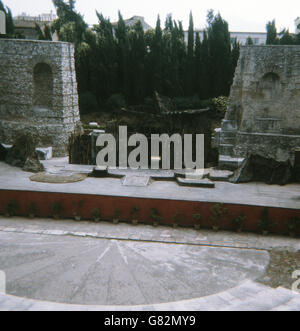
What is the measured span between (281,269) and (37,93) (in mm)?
14285

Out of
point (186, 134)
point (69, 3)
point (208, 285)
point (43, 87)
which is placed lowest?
point (208, 285)

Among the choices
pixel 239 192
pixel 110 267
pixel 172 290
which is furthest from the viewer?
pixel 239 192

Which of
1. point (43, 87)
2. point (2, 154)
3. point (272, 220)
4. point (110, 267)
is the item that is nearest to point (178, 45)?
point (43, 87)

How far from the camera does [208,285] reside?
26.2ft

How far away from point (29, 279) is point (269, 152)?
40.2 ft

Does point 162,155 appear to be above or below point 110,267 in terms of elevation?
above

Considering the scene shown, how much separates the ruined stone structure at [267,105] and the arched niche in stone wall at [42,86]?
863 centimetres

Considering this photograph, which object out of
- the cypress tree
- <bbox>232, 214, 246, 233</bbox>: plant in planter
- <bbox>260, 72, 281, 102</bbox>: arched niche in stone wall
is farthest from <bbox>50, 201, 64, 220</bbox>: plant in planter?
the cypress tree

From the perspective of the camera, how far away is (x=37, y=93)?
61.1ft

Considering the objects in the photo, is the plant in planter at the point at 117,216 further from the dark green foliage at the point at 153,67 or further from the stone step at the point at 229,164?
the dark green foliage at the point at 153,67

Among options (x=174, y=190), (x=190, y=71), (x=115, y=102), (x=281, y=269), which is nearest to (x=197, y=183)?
(x=174, y=190)

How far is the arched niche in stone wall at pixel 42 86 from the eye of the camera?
18422mm

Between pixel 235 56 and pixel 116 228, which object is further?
→ pixel 235 56

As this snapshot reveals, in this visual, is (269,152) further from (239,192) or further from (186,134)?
(239,192)
